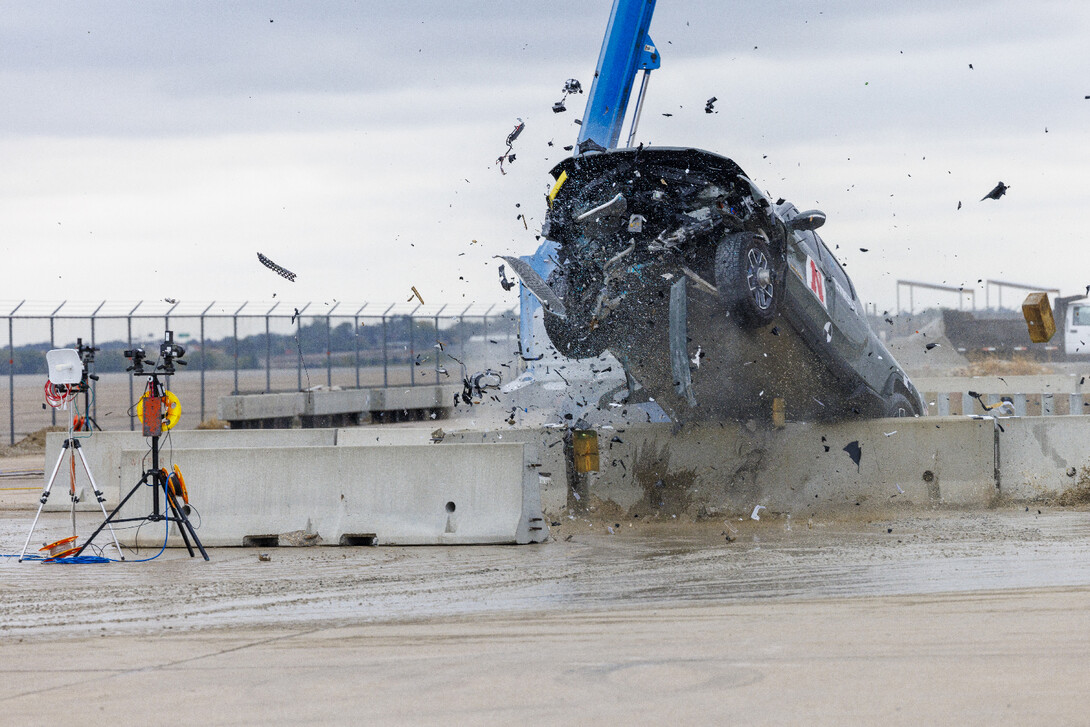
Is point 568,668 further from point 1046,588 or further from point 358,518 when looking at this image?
point 358,518

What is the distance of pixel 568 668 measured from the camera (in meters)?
6.16

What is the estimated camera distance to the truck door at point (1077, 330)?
137ft

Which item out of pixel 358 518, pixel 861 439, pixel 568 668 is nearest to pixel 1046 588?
pixel 568 668

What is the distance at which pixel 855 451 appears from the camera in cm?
1290

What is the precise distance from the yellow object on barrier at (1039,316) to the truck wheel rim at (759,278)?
2.67 metres

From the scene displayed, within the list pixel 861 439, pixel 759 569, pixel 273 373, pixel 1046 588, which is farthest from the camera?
pixel 273 373

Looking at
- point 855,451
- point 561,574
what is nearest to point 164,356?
point 561,574

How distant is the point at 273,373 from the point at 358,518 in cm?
2221

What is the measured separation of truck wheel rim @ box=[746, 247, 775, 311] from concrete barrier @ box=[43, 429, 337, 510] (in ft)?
19.8

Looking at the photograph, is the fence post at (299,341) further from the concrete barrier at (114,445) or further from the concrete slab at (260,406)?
the concrete barrier at (114,445)

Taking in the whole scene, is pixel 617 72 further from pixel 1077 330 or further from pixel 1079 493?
pixel 1077 330

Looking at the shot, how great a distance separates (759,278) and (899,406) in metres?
4.07

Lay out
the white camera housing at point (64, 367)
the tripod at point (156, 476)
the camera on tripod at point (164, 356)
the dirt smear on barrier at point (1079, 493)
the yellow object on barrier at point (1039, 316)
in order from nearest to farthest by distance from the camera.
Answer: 1. the tripod at point (156, 476)
2. the camera on tripod at point (164, 356)
3. the white camera housing at point (64, 367)
4. the yellow object on barrier at point (1039, 316)
5. the dirt smear on barrier at point (1079, 493)

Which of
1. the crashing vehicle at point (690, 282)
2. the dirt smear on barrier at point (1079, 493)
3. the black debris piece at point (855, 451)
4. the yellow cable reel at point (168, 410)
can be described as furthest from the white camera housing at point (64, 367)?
the dirt smear on barrier at point (1079, 493)
